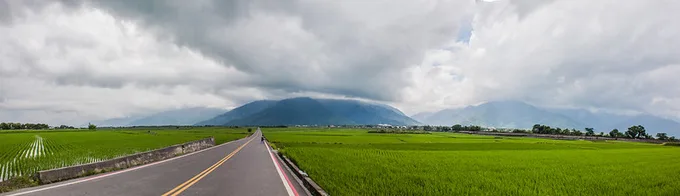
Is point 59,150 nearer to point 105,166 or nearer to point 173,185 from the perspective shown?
point 105,166

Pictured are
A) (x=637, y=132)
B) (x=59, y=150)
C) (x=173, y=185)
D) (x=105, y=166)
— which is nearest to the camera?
(x=173, y=185)

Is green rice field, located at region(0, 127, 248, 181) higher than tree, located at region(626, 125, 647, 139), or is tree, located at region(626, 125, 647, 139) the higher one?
tree, located at region(626, 125, 647, 139)

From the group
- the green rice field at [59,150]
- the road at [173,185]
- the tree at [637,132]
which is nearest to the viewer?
the road at [173,185]

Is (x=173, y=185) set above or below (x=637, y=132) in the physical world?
below

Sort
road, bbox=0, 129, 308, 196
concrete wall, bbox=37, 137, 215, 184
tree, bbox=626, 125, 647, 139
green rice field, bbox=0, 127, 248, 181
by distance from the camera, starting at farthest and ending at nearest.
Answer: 1. tree, bbox=626, 125, 647, 139
2. green rice field, bbox=0, 127, 248, 181
3. concrete wall, bbox=37, 137, 215, 184
4. road, bbox=0, 129, 308, 196

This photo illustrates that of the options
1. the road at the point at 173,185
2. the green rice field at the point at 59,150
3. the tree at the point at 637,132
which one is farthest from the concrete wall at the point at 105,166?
the tree at the point at 637,132

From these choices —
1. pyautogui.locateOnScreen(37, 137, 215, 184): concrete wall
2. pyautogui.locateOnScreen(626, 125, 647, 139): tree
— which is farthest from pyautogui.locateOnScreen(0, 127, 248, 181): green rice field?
pyautogui.locateOnScreen(626, 125, 647, 139): tree

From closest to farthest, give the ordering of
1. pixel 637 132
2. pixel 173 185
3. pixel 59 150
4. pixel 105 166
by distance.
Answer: pixel 173 185 → pixel 105 166 → pixel 59 150 → pixel 637 132

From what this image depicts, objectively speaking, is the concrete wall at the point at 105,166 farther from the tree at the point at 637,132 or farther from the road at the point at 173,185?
the tree at the point at 637,132

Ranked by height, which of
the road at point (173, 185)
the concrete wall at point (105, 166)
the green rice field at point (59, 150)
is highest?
the concrete wall at point (105, 166)

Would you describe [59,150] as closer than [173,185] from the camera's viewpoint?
No

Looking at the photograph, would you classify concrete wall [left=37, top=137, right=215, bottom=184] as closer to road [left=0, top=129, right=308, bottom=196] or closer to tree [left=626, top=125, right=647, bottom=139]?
road [left=0, top=129, right=308, bottom=196]

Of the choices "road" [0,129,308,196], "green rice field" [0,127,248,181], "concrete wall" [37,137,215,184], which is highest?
"concrete wall" [37,137,215,184]

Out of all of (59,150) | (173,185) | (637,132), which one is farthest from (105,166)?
(637,132)
